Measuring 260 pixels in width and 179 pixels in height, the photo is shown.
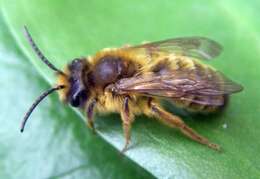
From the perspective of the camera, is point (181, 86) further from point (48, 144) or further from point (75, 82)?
point (48, 144)

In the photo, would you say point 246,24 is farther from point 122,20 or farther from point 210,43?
point 122,20

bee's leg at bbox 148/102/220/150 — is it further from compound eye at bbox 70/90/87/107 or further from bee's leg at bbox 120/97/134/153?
compound eye at bbox 70/90/87/107

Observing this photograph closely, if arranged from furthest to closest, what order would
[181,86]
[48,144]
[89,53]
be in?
[48,144]
[89,53]
[181,86]

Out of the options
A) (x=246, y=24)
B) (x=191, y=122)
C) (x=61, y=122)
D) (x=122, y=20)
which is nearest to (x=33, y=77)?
Result: (x=61, y=122)

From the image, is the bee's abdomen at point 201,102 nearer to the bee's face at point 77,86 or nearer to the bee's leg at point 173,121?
the bee's leg at point 173,121

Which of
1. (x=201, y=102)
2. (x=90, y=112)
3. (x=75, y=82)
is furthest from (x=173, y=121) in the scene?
(x=75, y=82)

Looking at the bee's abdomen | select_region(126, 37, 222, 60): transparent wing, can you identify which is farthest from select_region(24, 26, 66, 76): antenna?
the bee's abdomen

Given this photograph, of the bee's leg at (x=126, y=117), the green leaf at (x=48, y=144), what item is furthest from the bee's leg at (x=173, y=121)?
the green leaf at (x=48, y=144)
